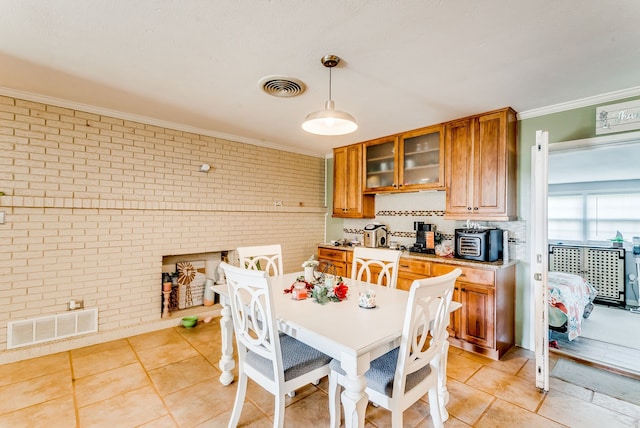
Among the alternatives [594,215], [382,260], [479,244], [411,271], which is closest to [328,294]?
[382,260]

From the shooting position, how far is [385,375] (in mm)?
1487

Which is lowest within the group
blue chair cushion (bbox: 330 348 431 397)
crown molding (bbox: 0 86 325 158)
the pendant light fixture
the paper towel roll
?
blue chair cushion (bbox: 330 348 431 397)

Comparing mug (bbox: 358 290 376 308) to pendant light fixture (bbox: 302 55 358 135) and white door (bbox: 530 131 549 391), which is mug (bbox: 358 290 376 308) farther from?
white door (bbox: 530 131 549 391)

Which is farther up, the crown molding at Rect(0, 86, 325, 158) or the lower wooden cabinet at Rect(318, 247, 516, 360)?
the crown molding at Rect(0, 86, 325, 158)

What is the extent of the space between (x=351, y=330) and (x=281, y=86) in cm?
194

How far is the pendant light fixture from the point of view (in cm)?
182

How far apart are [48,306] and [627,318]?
23.5ft

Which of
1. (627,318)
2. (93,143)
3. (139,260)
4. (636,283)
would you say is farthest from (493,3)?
(636,283)

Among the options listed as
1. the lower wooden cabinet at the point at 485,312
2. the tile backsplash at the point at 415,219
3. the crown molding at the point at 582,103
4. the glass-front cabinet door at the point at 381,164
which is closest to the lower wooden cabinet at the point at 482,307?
the lower wooden cabinet at the point at 485,312

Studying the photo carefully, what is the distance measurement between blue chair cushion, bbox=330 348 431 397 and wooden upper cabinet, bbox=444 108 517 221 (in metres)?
1.93

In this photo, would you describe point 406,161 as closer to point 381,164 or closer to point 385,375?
point 381,164

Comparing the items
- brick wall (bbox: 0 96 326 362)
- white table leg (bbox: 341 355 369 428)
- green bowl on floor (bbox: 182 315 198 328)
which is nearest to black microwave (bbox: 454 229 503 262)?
white table leg (bbox: 341 355 369 428)

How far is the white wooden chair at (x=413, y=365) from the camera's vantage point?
4.51 ft

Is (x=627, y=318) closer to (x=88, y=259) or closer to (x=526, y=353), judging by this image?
(x=526, y=353)
